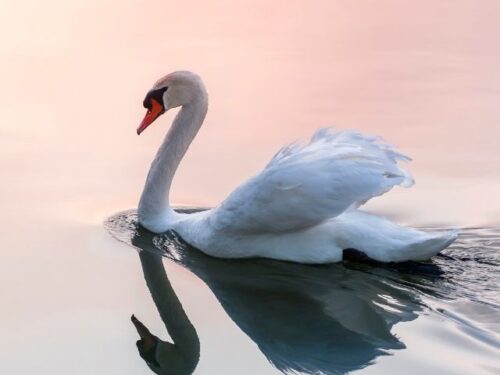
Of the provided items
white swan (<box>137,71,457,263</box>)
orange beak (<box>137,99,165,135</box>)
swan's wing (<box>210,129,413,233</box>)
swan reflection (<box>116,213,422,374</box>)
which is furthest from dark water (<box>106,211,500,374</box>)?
orange beak (<box>137,99,165,135</box>)

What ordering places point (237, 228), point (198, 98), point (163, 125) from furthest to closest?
point (163, 125)
point (198, 98)
point (237, 228)

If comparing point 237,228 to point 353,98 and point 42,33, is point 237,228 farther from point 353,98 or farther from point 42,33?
point 42,33

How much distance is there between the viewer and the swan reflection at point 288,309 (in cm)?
533

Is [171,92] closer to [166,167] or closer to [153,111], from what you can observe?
[153,111]

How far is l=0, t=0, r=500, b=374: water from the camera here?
18.1ft

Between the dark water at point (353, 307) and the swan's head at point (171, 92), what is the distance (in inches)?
33.1

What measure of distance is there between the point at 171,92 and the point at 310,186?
1566 millimetres

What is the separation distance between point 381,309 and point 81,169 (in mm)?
3140

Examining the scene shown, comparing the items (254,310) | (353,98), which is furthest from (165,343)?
(353,98)

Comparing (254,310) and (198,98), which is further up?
(198,98)

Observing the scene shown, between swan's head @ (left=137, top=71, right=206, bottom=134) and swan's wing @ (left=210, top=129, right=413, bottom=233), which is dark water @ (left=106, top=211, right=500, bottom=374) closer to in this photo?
swan's wing @ (left=210, top=129, right=413, bottom=233)

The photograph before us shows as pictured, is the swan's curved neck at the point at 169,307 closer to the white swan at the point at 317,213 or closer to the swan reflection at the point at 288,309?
the swan reflection at the point at 288,309

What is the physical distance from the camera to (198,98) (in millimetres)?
7414

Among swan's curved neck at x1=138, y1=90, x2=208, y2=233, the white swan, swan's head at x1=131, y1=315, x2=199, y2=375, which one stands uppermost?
swan's curved neck at x1=138, y1=90, x2=208, y2=233
